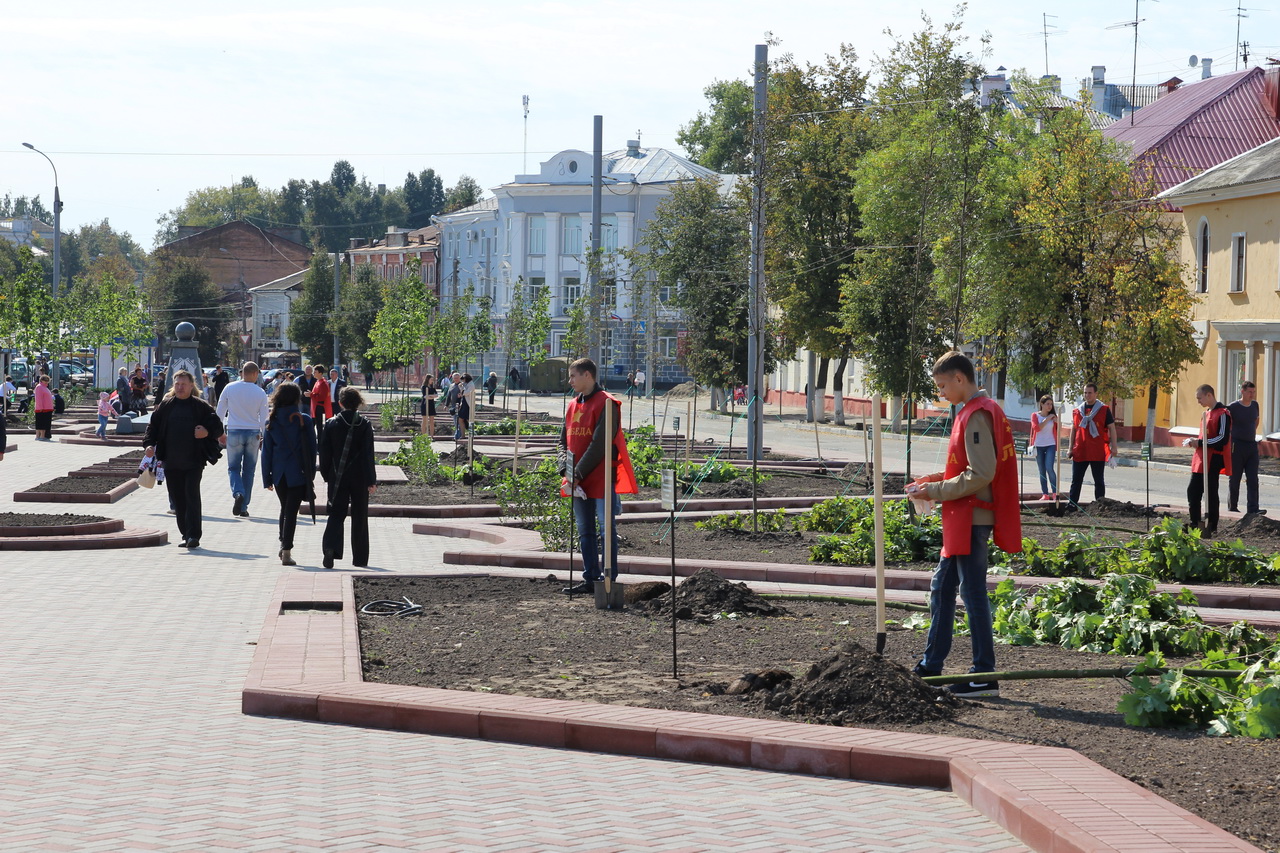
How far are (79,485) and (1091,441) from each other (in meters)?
13.1

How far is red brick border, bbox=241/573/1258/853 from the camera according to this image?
16.3ft

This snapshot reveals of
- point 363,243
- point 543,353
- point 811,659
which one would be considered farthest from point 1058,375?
point 363,243

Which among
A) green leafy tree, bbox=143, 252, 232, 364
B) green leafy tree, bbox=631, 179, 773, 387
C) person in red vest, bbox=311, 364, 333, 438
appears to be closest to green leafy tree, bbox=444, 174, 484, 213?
green leafy tree, bbox=143, 252, 232, 364

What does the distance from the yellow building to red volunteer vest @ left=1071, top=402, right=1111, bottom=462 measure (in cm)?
1828

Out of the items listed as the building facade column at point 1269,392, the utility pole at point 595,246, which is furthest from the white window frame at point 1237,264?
the utility pole at point 595,246

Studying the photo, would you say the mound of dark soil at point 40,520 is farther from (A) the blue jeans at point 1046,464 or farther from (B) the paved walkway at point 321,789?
(A) the blue jeans at point 1046,464

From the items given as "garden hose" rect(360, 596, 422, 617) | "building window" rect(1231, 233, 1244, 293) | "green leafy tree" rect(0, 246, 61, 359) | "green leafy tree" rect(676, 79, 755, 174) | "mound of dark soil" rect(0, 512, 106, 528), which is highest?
"green leafy tree" rect(676, 79, 755, 174)

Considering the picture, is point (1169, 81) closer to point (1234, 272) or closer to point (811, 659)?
point (1234, 272)

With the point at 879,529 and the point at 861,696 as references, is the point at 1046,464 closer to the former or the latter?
the point at 879,529

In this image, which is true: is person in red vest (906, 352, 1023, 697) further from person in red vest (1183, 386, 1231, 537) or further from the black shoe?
person in red vest (1183, 386, 1231, 537)

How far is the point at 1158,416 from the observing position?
138 feet

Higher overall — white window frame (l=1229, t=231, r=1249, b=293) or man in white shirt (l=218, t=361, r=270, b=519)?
white window frame (l=1229, t=231, r=1249, b=293)

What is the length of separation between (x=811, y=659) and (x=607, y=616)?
2.06 m

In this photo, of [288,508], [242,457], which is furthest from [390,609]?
[242,457]
